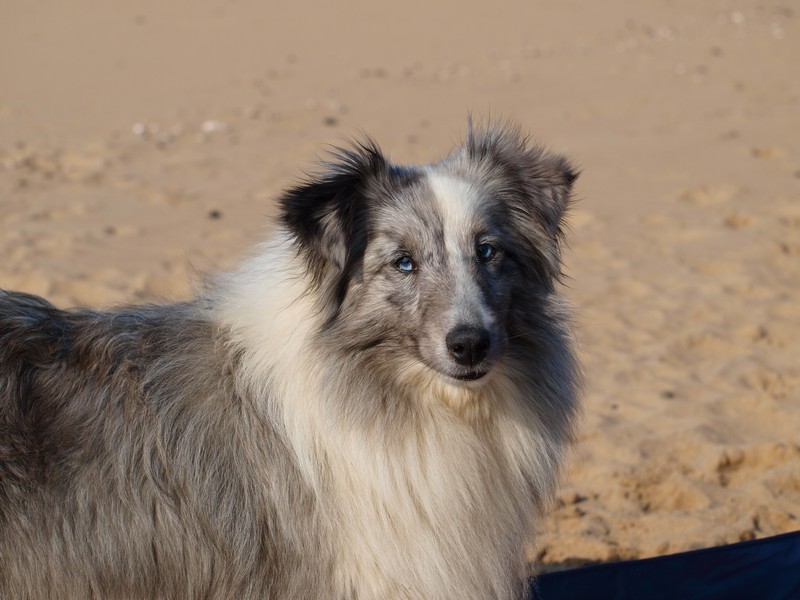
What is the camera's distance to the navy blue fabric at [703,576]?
12.4ft

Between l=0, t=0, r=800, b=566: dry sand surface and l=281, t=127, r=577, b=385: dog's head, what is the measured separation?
0.92m

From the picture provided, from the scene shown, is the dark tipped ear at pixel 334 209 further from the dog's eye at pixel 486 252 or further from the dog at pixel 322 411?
the dog's eye at pixel 486 252

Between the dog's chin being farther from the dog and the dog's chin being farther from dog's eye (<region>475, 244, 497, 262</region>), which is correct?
dog's eye (<region>475, 244, 497, 262</region>)

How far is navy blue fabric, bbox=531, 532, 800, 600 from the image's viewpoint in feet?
12.4

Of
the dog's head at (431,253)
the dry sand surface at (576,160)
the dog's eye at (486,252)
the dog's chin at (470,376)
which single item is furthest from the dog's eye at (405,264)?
the dry sand surface at (576,160)

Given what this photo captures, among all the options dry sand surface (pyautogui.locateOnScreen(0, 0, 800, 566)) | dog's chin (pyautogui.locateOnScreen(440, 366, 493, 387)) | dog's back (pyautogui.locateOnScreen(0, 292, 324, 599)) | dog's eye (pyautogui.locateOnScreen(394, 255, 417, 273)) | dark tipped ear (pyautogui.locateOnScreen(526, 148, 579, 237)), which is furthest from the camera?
dry sand surface (pyautogui.locateOnScreen(0, 0, 800, 566))

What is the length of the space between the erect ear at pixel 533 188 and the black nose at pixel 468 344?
0.55 metres

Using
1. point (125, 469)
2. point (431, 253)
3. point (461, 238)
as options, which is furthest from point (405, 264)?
point (125, 469)

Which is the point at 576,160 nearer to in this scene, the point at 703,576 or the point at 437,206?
the point at 703,576

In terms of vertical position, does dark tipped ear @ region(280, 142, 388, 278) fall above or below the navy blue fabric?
above

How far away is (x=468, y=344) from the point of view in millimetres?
2803

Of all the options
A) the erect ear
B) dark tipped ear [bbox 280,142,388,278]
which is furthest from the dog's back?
the erect ear

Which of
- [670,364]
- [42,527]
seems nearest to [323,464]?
[42,527]

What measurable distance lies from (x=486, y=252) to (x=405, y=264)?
0.97 feet
